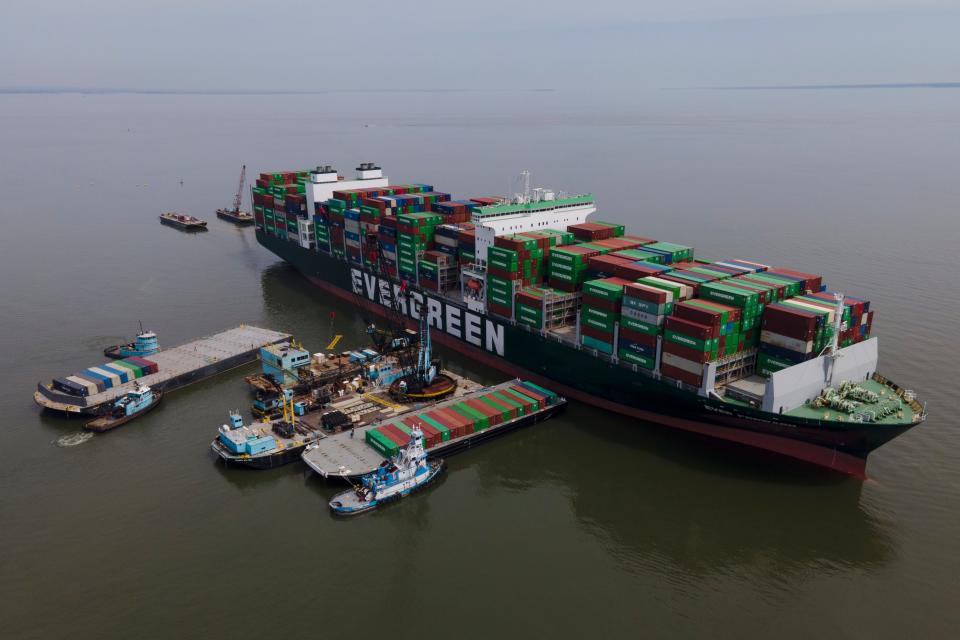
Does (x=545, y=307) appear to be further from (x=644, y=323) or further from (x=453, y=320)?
(x=453, y=320)

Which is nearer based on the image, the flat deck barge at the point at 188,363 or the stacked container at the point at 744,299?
the stacked container at the point at 744,299

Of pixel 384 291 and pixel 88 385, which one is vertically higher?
pixel 384 291

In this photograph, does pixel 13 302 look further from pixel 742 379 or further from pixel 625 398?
pixel 742 379

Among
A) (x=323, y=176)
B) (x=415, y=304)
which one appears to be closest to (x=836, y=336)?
(x=415, y=304)

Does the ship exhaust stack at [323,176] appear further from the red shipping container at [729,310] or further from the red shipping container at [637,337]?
the red shipping container at [729,310]

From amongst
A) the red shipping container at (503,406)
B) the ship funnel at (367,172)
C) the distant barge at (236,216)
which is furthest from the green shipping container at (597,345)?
the distant barge at (236,216)

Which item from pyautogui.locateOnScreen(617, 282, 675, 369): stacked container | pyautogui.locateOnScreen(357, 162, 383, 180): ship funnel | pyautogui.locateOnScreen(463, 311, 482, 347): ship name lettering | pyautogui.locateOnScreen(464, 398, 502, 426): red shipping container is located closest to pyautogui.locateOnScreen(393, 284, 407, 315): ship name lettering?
pyautogui.locateOnScreen(463, 311, 482, 347): ship name lettering

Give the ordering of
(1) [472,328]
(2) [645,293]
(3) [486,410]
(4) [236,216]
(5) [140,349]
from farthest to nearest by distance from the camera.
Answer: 1. (4) [236,216]
2. (1) [472,328]
3. (5) [140,349]
4. (3) [486,410]
5. (2) [645,293]
